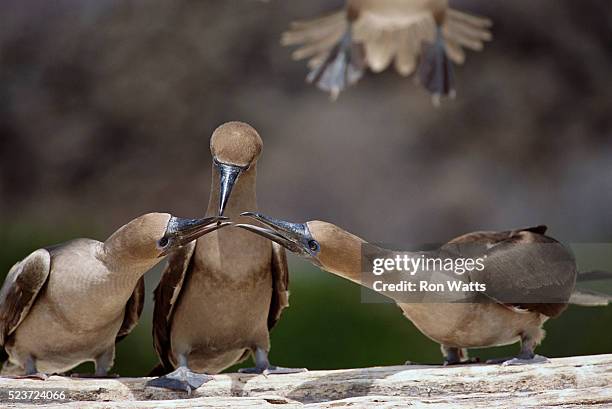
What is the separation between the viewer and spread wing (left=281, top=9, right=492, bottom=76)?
411 cm

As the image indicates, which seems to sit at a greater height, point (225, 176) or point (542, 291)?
point (225, 176)

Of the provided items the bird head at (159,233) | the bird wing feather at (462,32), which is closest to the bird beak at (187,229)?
the bird head at (159,233)

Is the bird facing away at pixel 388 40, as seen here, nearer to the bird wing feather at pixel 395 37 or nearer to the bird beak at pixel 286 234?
the bird wing feather at pixel 395 37

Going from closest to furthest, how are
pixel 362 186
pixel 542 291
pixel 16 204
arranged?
pixel 542 291, pixel 16 204, pixel 362 186

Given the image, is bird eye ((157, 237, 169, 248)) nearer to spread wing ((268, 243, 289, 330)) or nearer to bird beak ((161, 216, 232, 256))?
bird beak ((161, 216, 232, 256))

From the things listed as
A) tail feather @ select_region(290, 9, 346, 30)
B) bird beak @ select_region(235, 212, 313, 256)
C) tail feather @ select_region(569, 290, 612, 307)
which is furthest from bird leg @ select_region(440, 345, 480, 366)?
tail feather @ select_region(290, 9, 346, 30)

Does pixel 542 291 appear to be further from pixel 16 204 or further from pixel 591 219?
pixel 16 204

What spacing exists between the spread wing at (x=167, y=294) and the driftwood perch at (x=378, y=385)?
26cm

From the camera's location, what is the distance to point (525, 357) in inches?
101

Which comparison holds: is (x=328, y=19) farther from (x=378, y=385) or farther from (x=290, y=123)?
(x=378, y=385)

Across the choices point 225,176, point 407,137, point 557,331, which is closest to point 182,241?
point 225,176

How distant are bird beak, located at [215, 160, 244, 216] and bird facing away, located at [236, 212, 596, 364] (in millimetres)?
91

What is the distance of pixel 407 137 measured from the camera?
16.0 feet

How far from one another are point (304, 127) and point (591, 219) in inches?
60.2
